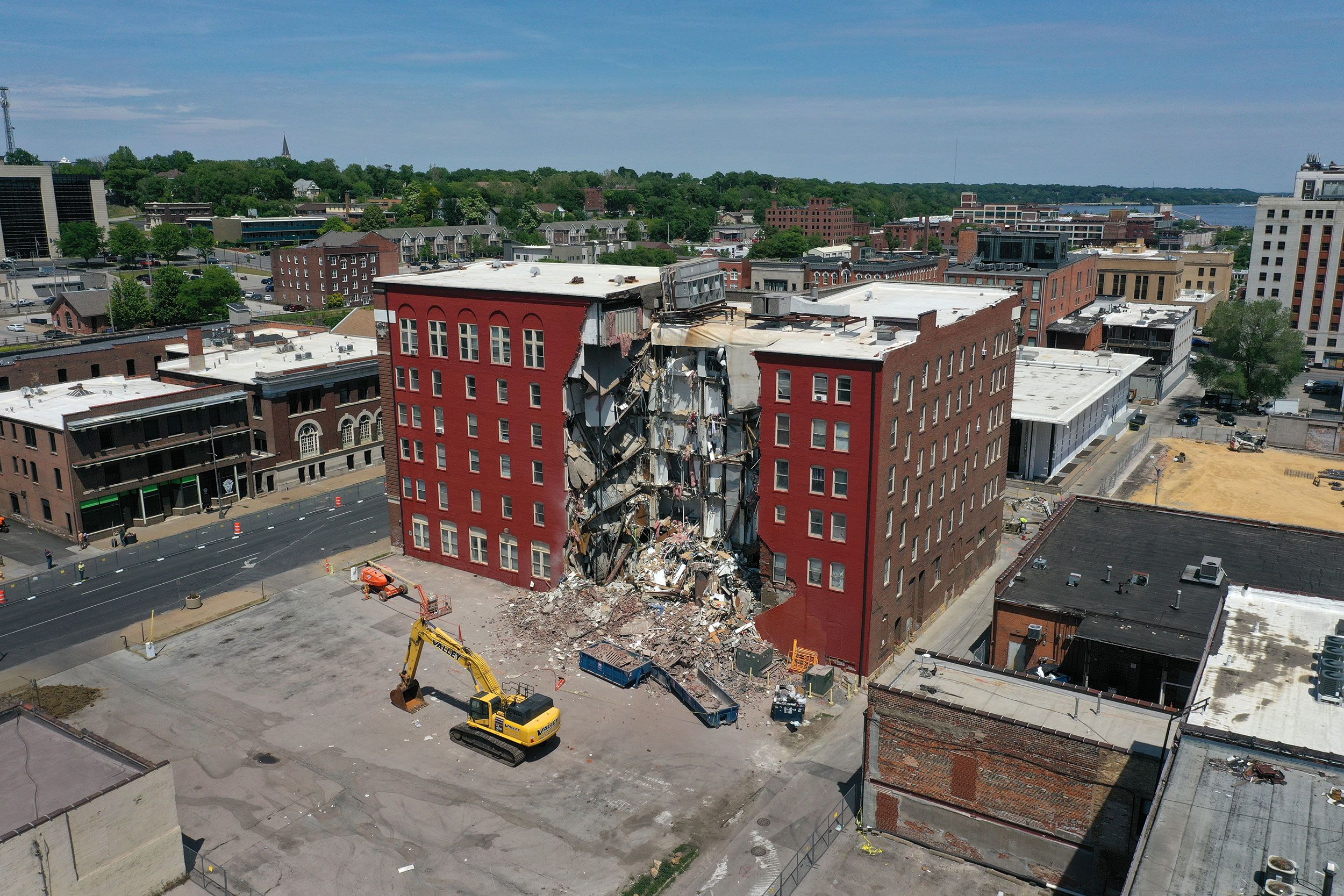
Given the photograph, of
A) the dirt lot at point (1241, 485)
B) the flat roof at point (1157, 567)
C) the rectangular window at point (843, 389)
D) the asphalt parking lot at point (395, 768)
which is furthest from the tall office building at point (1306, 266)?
the asphalt parking lot at point (395, 768)

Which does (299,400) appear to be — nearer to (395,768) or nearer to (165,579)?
(165,579)

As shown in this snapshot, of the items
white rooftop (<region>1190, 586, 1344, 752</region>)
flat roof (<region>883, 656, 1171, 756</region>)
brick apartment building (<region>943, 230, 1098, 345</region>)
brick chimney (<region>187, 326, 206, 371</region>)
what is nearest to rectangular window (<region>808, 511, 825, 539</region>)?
flat roof (<region>883, 656, 1171, 756</region>)

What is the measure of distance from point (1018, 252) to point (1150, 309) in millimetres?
25275

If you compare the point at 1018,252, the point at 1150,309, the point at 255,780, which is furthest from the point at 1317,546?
the point at 1150,309

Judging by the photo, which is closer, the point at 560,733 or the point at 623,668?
the point at 560,733

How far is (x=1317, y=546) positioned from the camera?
5669 centimetres

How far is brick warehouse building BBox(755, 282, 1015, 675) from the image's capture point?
49.9 metres

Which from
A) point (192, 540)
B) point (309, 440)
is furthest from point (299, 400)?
point (192, 540)

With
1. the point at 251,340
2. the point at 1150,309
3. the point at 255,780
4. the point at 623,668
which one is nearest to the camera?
the point at 255,780

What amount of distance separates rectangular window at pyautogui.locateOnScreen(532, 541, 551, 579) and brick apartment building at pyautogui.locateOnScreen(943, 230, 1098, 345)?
78906 mm

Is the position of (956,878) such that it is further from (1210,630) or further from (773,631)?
(773,631)

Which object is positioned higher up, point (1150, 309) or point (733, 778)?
point (1150, 309)

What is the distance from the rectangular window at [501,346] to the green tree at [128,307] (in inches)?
4228

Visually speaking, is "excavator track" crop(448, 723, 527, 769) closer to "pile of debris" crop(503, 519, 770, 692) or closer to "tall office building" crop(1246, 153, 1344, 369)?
"pile of debris" crop(503, 519, 770, 692)
